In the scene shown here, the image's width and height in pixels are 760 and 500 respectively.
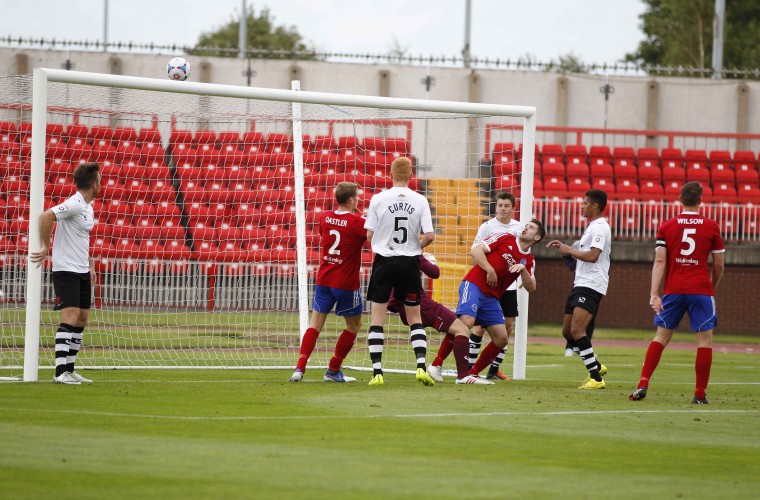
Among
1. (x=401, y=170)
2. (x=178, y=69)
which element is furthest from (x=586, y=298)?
(x=178, y=69)

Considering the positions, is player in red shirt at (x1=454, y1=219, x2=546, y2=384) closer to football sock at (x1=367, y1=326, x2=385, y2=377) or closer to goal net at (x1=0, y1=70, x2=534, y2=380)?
football sock at (x1=367, y1=326, x2=385, y2=377)

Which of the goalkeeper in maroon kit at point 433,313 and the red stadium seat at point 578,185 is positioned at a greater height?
the red stadium seat at point 578,185

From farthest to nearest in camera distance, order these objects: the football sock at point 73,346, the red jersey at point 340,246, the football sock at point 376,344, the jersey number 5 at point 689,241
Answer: the red jersey at point 340,246, the football sock at point 376,344, the football sock at point 73,346, the jersey number 5 at point 689,241

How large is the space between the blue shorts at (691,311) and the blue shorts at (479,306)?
1906 mm

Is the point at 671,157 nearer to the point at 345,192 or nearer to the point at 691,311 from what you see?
the point at 691,311

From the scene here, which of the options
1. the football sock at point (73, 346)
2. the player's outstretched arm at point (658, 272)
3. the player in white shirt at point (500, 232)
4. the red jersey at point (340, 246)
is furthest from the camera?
the player in white shirt at point (500, 232)

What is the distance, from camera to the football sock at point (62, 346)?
10875mm

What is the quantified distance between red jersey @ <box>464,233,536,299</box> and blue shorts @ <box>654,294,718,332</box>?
181 centimetres

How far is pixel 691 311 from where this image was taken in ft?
35.2

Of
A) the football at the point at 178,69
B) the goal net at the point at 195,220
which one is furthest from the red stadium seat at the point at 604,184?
the football at the point at 178,69

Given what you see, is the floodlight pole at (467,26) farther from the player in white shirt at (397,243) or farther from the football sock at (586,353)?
the player in white shirt at (397,243)

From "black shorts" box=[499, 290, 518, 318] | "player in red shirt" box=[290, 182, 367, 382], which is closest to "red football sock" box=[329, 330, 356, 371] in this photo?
"player in red shirt" box=[290, 182, 367, 382]

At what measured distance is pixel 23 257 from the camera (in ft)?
51.4

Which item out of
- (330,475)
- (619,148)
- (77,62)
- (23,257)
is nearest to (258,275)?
(23,257)
